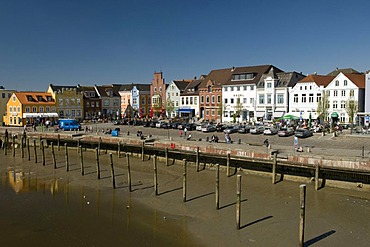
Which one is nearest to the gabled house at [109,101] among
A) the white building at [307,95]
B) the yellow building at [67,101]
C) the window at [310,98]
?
the yellow building at [67,101]

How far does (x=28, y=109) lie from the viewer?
6412 centimetres

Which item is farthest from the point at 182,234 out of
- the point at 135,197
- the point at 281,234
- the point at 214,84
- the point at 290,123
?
the point at 214,84

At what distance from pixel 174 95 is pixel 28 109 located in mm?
28586

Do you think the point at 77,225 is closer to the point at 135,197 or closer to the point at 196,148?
the point at 135,197

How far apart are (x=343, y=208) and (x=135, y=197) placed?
1166cm

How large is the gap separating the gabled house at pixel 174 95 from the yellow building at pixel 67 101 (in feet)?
58.4

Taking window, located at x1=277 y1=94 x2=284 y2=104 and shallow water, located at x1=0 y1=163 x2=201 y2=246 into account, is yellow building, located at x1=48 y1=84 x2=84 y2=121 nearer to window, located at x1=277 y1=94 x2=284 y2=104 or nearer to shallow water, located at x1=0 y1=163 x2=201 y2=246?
window, located at x1=277 y1=94 x2=284 y2=104

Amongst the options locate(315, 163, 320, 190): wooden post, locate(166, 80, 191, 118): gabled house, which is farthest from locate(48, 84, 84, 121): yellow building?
locate(315, 163, 320, 190): wooden post

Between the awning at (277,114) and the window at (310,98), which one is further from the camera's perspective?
the awning at (277,114)

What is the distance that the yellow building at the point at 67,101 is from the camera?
6975 cm

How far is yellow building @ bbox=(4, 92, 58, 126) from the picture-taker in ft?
208

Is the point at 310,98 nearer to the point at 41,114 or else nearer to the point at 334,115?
the point at 334,115

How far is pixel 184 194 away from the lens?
20.7 meters

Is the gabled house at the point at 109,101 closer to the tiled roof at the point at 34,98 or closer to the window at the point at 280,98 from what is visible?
the tiled roof at the point at 34,98
